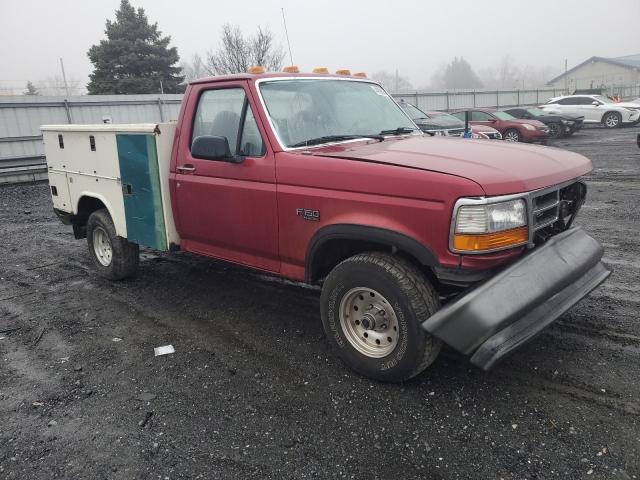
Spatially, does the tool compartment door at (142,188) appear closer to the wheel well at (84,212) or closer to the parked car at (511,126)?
the wheel well at (84,212)

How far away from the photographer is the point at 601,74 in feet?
241

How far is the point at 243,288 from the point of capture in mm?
5547

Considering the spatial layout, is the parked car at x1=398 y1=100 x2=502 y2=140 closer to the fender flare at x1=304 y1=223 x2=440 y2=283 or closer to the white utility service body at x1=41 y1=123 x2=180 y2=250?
the white utility service body at x1=41 y1=123 x2=180 y2=250

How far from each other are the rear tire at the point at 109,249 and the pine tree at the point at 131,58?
30.6 metres

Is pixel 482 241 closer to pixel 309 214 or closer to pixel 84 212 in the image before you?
pixel 309 214

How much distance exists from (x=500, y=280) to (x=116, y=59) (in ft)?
120

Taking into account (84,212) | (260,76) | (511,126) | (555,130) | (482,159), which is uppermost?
(260,76)

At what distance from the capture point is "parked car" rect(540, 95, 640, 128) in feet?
81.1

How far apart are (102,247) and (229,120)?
2.69 metres

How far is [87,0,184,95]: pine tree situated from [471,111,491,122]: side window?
73.5ft

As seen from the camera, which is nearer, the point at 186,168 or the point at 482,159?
the point at 482,159

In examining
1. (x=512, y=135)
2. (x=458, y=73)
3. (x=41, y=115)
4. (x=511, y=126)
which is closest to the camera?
(x=41, y=115)

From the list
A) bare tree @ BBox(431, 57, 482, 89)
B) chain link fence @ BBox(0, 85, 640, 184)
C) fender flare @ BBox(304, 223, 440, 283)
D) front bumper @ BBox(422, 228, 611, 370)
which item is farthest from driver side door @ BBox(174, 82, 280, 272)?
bare tree @ BBox(431, 57, 482, 89)

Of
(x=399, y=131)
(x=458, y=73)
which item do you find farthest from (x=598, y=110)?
(x=458, y=73)
